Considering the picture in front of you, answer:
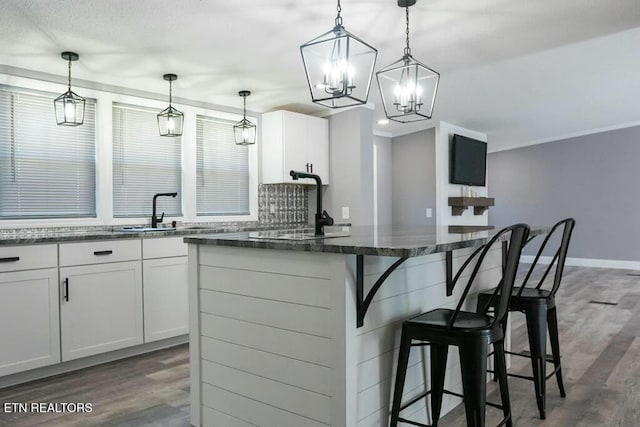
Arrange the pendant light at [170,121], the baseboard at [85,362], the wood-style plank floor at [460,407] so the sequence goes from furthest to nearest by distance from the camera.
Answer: the pendant light at [170,121], the baseboard at [85,362], the wood-style plank floor at [460,407]

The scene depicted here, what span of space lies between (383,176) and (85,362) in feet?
15.7

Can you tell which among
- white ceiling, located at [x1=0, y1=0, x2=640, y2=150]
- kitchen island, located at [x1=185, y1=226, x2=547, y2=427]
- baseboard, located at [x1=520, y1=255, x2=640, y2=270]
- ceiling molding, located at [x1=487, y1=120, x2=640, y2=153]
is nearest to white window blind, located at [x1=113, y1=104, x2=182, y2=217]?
white ceiling, located at [x1=0, y1=0, x2=640, y2=150]

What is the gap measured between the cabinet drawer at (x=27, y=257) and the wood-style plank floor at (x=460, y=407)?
29.5 inches

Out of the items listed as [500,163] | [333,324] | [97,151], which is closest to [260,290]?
[333,324]

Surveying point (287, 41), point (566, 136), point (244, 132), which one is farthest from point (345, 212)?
point (566, 136)

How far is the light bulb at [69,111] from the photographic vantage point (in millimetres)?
3107

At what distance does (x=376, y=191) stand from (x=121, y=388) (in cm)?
463

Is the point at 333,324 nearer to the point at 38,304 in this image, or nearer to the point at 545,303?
the point at 545,303

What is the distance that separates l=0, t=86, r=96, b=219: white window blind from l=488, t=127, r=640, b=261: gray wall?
7814 millimetres

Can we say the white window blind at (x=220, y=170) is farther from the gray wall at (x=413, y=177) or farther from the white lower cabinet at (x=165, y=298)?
the gray wall at (x=413, y=177)

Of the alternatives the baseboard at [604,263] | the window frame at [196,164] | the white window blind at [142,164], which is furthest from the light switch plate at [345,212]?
the baseboard at [604,263]

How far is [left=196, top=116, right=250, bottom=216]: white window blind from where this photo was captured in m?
4.45

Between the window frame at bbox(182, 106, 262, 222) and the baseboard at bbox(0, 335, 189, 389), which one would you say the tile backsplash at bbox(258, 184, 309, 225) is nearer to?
the window frame at bbox(182, 106, 262, 222)

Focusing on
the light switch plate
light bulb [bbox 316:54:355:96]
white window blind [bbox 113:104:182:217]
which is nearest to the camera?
light bulb [bbox 316:54:355:96]
